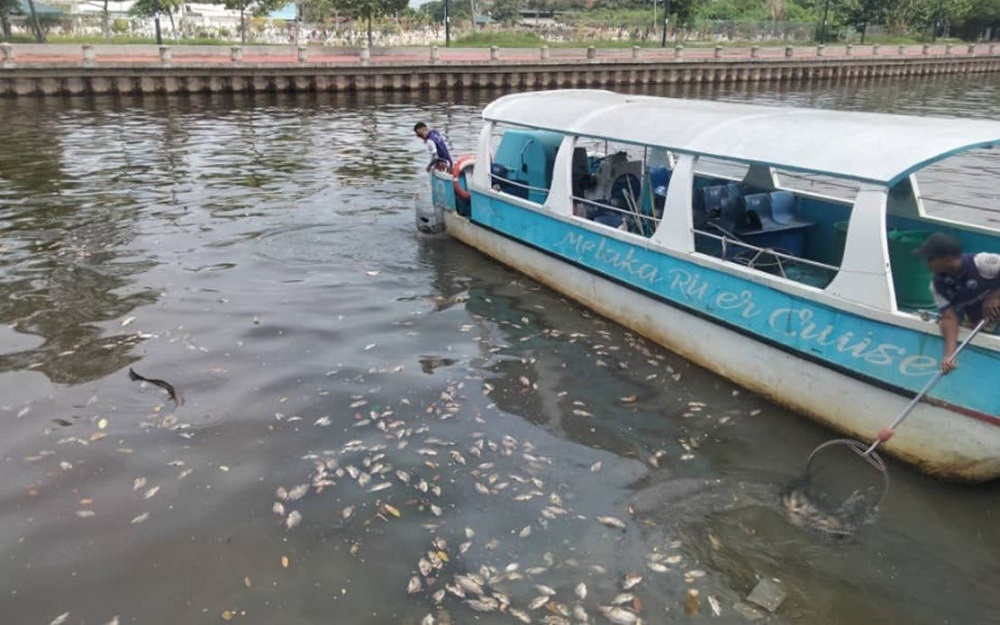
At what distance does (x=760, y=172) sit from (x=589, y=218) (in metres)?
2.64

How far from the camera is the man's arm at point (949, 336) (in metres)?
6.30

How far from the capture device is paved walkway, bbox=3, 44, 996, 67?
124ft

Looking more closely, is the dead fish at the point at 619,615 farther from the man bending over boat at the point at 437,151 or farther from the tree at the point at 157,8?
the tree at the point at 157,8

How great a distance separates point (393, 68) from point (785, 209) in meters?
34.6

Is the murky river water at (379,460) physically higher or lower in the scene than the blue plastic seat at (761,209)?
lower

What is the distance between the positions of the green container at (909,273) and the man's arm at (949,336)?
231 cm

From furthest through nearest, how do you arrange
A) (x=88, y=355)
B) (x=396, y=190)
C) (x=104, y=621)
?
(x=396, y=190) → (x=88, y=355) → (x=104, y=621)

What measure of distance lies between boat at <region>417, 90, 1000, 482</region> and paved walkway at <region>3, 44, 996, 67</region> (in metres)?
31.6

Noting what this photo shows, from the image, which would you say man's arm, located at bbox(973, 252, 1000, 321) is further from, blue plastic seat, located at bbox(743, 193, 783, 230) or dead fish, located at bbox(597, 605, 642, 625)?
dead fish, located at bbox(597, 605, 642, 625)

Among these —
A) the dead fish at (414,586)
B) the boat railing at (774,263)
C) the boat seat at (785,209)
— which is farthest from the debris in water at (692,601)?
the boat seat at (785,209)

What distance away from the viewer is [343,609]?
18.5 feet

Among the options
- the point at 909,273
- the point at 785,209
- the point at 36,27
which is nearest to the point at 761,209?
the point at 785,209

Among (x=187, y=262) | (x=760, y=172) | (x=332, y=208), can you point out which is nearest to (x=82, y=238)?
(x=187, y=262)

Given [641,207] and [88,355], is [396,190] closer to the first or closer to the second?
[641,207]
